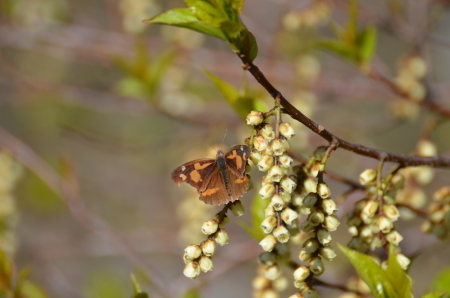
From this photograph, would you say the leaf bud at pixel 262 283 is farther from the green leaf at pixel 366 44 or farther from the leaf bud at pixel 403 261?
the green leaf at pixel 366 44

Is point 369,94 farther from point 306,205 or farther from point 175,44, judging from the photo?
point 306,205

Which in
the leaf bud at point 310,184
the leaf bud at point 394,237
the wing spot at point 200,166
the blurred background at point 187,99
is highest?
the blurred background at point 187,99

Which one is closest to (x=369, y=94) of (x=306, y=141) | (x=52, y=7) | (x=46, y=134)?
(x=306, y=141)

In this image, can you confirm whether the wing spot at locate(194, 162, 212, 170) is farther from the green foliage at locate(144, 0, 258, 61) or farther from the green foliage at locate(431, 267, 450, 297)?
the green foliage at locate(431, 267, 450, 297)

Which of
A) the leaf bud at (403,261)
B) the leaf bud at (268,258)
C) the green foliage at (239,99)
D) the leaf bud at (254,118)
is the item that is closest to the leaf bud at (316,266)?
the leaf bud at (268,258)

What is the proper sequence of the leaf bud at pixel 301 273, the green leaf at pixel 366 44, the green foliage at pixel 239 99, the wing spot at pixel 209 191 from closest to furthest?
the leaf bud at pixel 301 273
the wing spot at pixel 209 191
the green foliage at pixel 239 99
the green leaf at pixel 366 44

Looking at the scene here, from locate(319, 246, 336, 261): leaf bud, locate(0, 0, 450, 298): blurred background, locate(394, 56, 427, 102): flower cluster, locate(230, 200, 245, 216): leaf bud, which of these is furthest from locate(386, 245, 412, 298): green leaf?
locate(394, 56, 427, 102): flower cluster

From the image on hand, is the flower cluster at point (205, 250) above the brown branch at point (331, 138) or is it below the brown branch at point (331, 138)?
below
